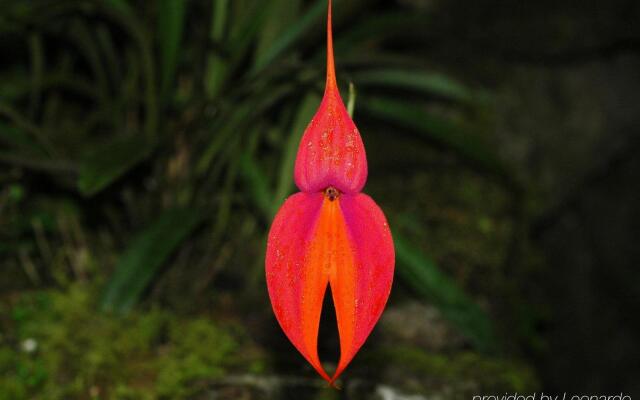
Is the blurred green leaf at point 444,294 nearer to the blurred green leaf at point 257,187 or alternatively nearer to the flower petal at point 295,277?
the blurred green leaf at point 257,187

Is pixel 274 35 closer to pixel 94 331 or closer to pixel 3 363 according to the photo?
pixel 94 331

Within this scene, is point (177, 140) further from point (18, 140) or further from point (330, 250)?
point (330, 250)

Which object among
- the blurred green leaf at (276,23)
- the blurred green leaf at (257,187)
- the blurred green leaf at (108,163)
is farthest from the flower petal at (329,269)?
the blurred green leaf at (276,23)

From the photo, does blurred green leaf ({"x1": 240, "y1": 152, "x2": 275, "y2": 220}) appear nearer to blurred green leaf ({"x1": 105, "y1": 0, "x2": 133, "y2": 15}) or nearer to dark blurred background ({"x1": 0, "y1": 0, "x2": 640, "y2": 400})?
dark blurred background ({"x1": 0, "y1": 0, "x2": 640, "y2": 400})

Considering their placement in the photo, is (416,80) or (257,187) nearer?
(257,187)

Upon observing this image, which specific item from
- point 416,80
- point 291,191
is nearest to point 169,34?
point 291,191
